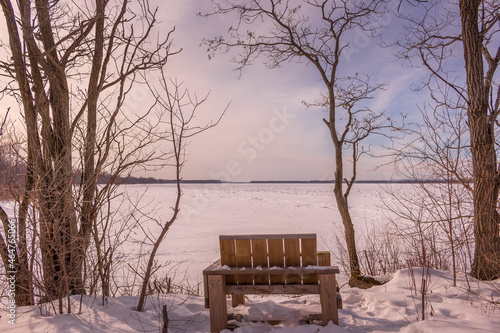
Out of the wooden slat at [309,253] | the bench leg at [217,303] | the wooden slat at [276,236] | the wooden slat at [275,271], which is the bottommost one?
the bench leg at [217,303]

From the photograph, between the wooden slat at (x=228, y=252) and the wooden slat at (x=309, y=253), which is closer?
the wooden slat at (x=309, y=253)

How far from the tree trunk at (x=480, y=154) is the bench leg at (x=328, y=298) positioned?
2.64 m

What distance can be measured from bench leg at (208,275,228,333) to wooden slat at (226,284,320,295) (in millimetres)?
147

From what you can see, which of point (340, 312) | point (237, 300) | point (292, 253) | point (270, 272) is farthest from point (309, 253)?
point (237, 300)

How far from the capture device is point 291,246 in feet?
10.5

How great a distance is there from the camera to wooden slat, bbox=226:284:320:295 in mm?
3230

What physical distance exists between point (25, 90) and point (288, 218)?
13.9 metres

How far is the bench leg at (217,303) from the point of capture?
3182 mm

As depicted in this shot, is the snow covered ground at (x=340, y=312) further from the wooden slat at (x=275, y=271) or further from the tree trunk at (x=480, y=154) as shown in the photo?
the wooden slat at (x=275, y=271)

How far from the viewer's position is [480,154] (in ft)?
15.4

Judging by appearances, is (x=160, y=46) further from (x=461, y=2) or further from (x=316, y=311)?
(x=461, y=2)

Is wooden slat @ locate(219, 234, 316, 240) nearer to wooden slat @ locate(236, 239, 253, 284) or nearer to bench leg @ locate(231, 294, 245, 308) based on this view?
wooden slat @ locate(236, 239, 253, 284)

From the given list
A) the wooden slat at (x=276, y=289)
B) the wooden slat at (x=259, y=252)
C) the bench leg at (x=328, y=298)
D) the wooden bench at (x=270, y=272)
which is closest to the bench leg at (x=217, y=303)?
the wooden bench at (x=270, y=272)

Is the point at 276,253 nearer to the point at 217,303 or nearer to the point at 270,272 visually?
the point at 270,272
